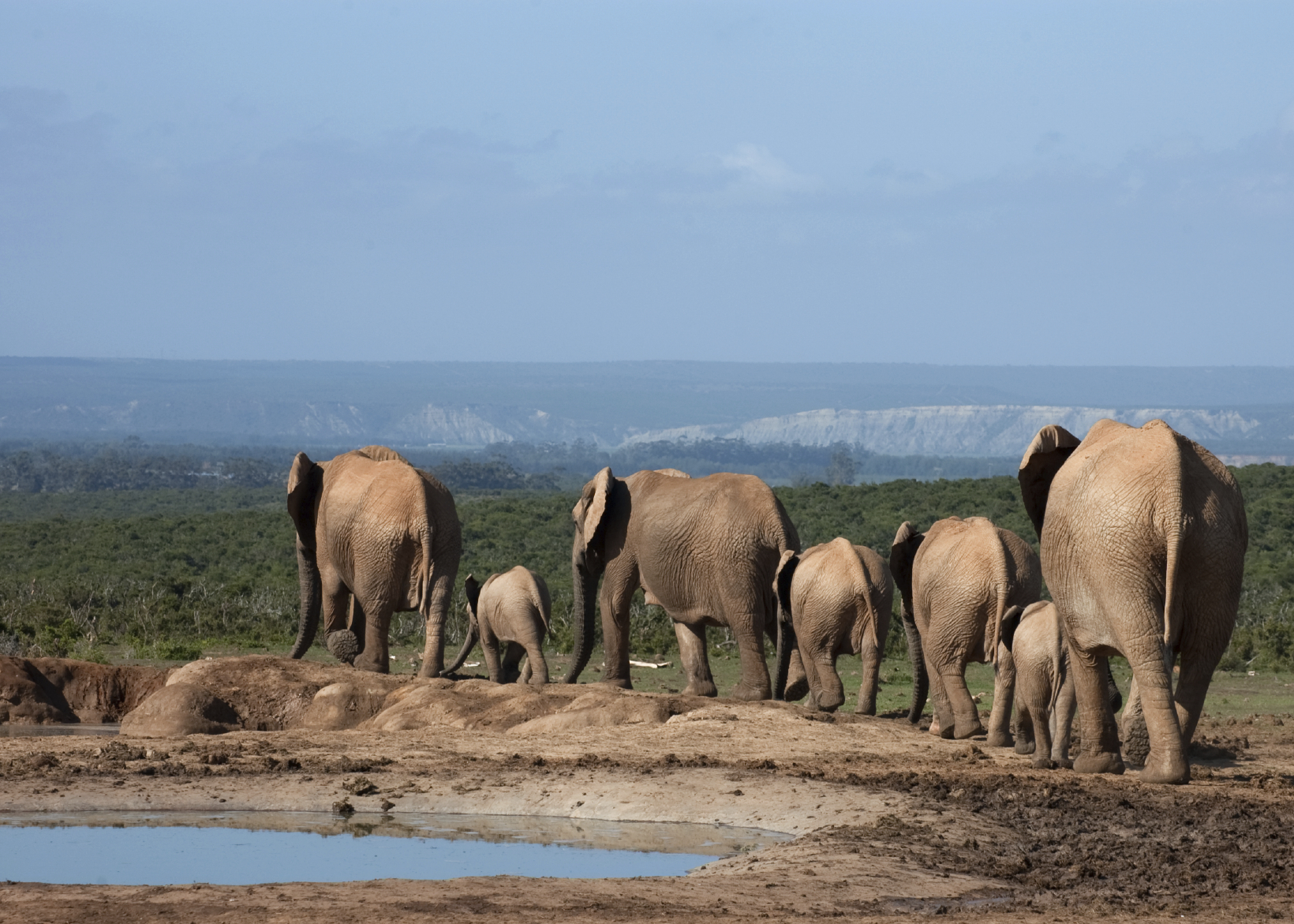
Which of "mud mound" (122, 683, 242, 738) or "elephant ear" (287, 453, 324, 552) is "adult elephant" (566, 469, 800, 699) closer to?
"elephant ear" (287, 453, 324, 552)

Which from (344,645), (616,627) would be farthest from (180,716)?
(616,627)

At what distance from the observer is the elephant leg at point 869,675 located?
47.3 ft

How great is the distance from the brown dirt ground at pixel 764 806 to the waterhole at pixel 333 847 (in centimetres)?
22

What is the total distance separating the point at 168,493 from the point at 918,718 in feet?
285

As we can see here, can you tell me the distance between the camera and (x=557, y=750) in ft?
40.1

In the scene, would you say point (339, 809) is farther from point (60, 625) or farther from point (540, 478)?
point (540, 478)

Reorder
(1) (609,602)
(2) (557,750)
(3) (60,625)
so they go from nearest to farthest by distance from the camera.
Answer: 1. (2) (557,750)
2. (1) (609,602)
3. (3) (60,625)

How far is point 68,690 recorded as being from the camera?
16141 mm

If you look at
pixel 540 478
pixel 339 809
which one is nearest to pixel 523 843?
pixel 339 809

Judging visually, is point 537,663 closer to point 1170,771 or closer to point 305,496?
point 305,496

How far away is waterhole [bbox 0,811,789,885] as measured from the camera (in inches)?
345

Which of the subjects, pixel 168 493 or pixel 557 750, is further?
pixel 168 493

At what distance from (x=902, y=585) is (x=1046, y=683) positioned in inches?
138

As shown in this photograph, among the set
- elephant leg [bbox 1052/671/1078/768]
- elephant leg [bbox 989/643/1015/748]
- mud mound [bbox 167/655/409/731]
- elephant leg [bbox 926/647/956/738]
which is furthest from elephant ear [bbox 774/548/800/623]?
elephant leg [bbox 1052/671/1078/768]
